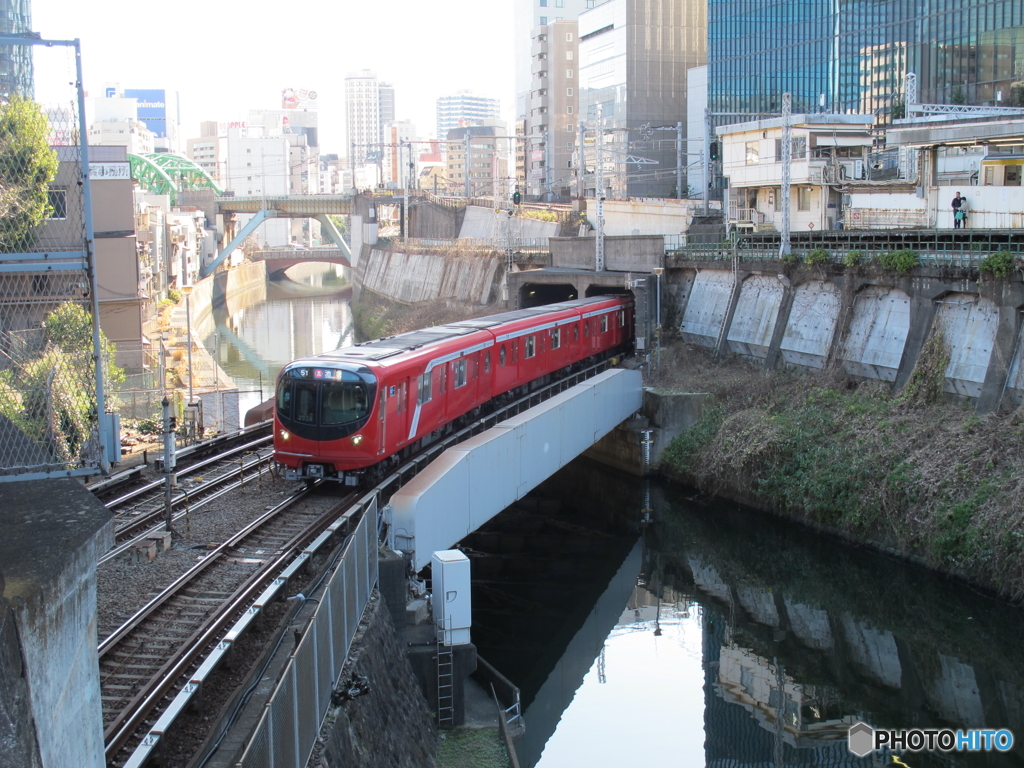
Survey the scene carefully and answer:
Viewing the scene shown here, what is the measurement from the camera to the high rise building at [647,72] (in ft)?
217

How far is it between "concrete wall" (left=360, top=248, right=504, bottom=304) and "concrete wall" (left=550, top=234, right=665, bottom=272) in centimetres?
603

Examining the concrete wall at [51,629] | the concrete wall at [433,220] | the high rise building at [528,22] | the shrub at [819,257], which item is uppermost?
the high rise building at [528,22]

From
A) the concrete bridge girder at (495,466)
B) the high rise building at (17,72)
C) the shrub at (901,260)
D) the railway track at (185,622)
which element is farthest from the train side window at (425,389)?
the shrub at (901,260)

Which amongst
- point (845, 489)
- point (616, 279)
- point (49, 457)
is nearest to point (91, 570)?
Result: point (49, 457)

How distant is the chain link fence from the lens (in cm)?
570

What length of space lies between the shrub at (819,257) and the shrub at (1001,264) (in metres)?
5.12

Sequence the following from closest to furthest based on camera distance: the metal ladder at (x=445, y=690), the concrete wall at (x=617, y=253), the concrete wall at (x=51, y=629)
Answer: the concrete wall at (x=51, y=629) < the metal ladder at (x=445, y=690) < the concrete wall at (x=617, y=253)

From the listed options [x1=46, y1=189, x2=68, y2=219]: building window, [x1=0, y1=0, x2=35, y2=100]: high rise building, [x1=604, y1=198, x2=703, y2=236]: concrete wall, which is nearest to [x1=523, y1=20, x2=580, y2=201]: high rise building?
[x1=604, y1=198, x2=703, y2=236]: concrete wall

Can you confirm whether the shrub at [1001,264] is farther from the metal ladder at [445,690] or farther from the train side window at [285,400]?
the metal ladder at [445,690]

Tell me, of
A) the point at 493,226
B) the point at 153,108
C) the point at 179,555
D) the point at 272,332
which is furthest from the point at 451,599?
the point at 153,108

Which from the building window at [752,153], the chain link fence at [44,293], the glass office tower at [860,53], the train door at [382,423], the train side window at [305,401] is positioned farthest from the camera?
the glass office tower at [860,53]

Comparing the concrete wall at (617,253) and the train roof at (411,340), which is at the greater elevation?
the concrete wall at (617,253)

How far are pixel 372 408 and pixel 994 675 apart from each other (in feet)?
31.9

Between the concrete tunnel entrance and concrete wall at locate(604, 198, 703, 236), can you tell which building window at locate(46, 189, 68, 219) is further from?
concrete wall at locate(604, 198, 703, 236)
